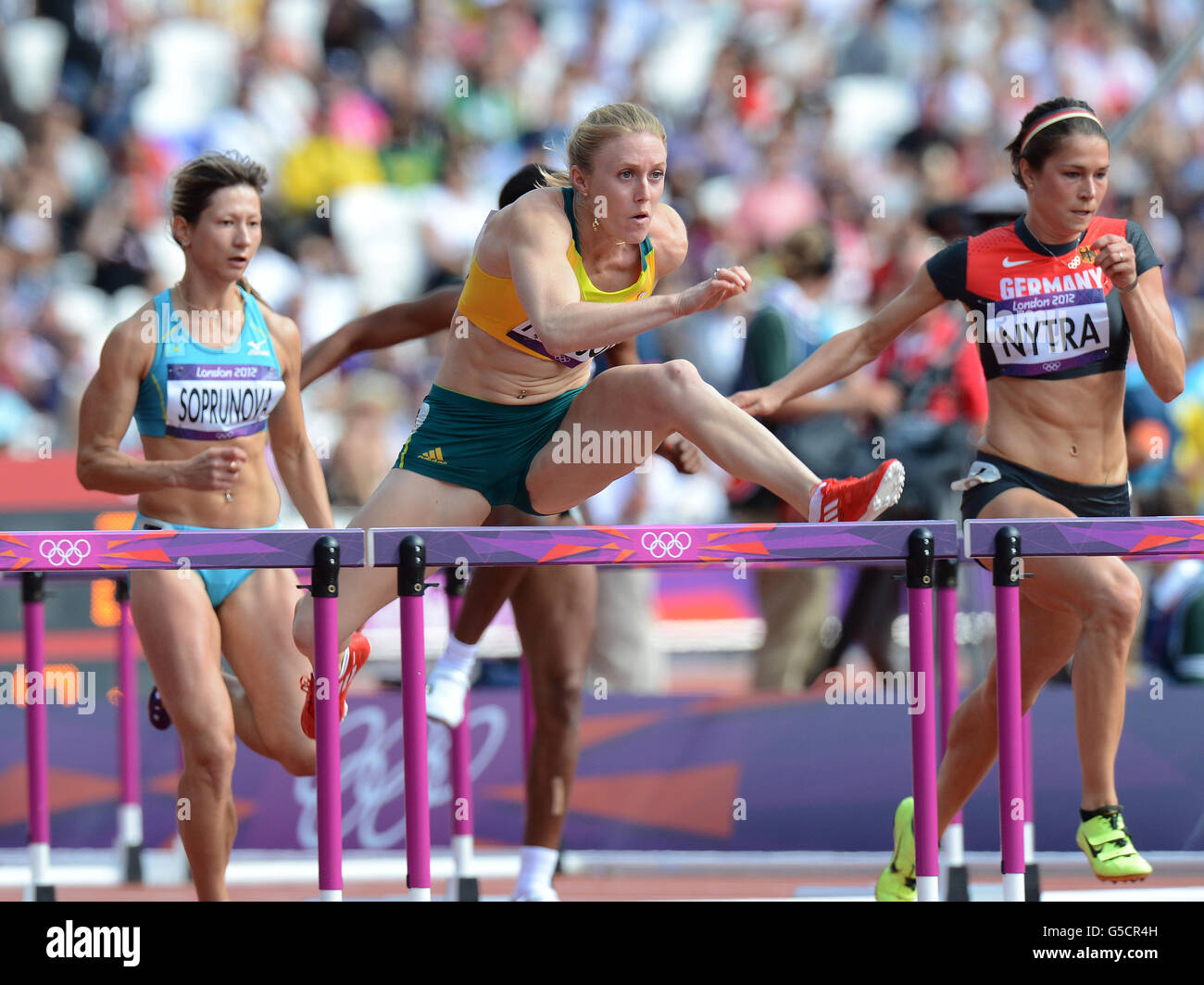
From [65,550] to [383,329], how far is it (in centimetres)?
181

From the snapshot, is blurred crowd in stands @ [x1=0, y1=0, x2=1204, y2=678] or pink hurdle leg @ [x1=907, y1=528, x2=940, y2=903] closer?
pink hurdle leg @ [x1=907, y1=528, x2=940, y2=903]

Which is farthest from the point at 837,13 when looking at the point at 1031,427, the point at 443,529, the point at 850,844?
the point at 443,529

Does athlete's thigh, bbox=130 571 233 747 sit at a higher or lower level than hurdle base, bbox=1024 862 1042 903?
higher

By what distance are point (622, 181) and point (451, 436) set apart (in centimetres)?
90

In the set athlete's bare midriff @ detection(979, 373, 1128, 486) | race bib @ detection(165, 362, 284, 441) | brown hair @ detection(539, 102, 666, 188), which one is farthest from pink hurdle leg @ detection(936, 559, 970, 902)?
race bib @ detection(165, 362, 284, 441)

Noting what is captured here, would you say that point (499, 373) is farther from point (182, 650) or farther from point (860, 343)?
point (182, 650)

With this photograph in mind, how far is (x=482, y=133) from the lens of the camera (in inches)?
533

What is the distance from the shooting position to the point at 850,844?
723 cm

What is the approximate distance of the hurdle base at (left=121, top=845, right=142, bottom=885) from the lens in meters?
7.20

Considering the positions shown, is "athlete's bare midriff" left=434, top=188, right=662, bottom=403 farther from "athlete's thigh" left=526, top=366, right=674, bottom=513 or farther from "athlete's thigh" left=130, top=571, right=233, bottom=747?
"athlete's thigh" left=130, top=571, right=233, bottom=747

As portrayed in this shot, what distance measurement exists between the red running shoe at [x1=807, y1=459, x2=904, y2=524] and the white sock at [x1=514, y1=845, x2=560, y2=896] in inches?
77.5

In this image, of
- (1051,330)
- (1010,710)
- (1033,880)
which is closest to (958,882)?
(1033,880)
